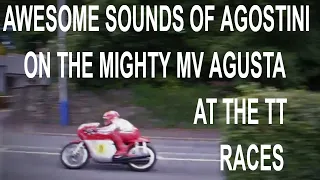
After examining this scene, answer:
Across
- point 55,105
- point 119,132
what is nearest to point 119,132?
point 119,132

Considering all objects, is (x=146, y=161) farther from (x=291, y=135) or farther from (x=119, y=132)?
(x=291, y=135)

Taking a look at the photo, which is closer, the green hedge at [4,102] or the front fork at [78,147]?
the front fork at [78,147]

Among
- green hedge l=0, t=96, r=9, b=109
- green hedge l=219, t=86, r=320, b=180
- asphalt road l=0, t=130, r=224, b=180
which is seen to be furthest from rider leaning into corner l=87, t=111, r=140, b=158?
green hedge l=219, t=86, r=320, b=180

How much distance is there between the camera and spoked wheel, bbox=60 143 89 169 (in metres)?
6.48

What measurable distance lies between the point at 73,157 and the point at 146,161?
81 cm

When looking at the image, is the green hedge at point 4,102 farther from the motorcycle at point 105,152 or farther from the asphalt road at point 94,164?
the motorcycle at point 105,152

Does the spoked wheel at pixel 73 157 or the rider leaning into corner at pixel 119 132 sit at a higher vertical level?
Result: the rider leaning into corner at pixel 119 132

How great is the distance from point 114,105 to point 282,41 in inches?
87.0

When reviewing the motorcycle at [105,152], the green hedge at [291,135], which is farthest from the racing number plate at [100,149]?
the green hedge at [291,135]

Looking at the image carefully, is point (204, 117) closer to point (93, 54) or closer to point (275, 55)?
point (275, 55)

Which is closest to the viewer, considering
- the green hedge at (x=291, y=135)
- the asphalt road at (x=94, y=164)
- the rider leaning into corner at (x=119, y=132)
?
the green hedge at (x=291, y=135)

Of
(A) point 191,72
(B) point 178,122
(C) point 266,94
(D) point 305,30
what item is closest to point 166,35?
(A) point 191,72

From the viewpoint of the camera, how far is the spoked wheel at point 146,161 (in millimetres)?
6414

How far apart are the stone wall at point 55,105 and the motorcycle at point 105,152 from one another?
0.77 metres
